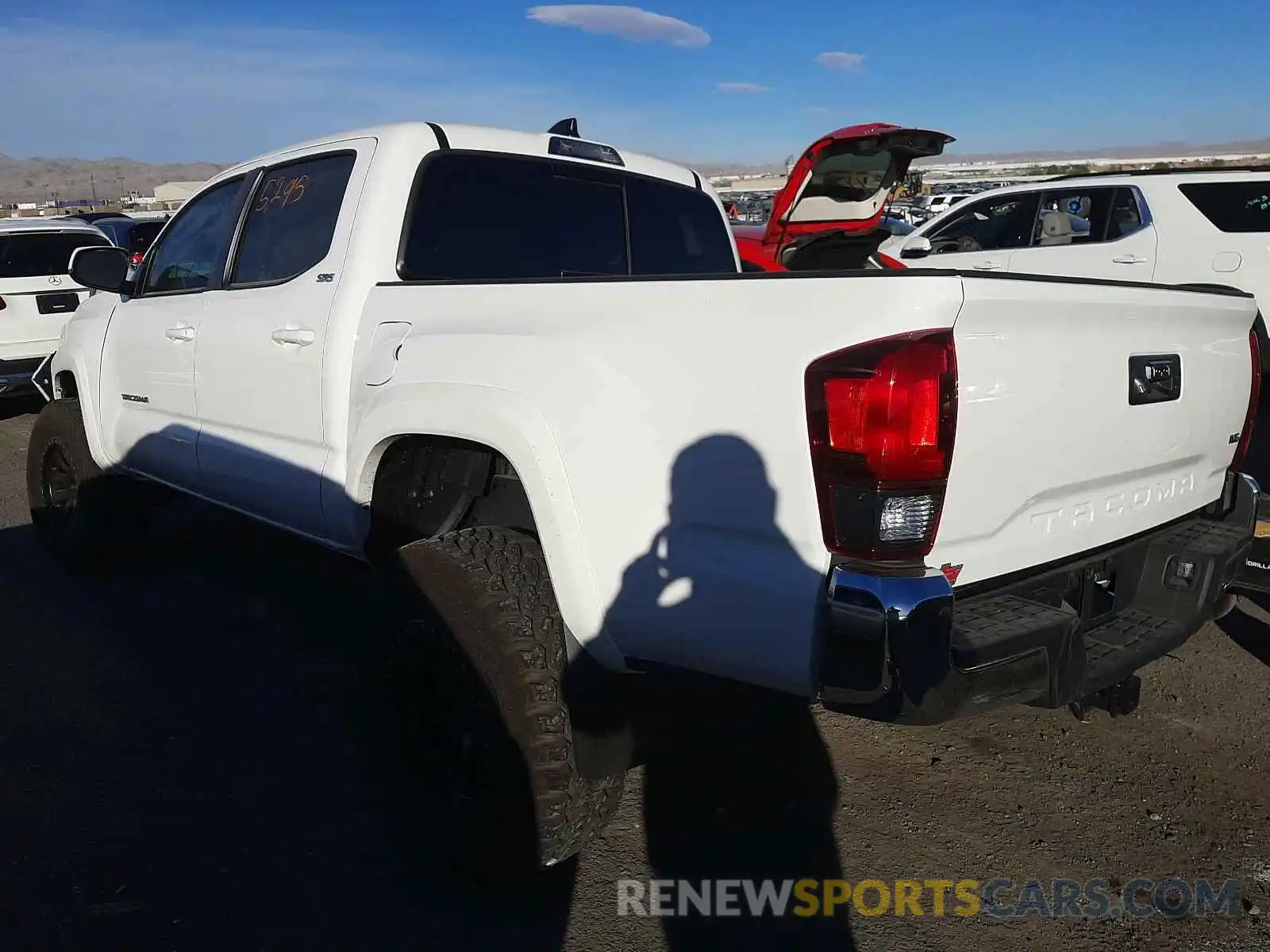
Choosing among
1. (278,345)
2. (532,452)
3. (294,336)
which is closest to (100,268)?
(278,345)

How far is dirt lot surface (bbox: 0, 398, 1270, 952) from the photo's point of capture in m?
2.42

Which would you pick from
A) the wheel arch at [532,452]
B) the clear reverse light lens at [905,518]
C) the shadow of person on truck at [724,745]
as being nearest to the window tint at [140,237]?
the wheel arch at [532,452]

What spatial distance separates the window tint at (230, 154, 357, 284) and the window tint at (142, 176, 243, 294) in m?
0.18

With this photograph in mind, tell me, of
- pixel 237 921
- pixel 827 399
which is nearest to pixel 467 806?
pixel 237 921

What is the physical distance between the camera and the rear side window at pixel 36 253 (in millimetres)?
8938

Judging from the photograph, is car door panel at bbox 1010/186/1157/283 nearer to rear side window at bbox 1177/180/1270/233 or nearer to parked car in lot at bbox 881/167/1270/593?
parked car in lot at bbox 881/167/1270/593

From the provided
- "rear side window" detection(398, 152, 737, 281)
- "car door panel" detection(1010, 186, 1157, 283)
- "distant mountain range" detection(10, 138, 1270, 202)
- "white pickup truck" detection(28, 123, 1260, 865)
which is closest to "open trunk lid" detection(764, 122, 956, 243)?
"car door panel" detection(1010, 186, 1157, 283)

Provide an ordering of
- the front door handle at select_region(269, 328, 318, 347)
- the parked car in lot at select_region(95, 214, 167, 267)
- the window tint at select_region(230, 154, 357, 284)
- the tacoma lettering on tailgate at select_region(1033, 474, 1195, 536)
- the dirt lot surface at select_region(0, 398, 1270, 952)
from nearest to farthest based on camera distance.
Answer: the tacoma lettering on tailgate at select_region(1033, 474, 1195, 536) < the dirt lot surface at select_region(0, 398, 1270, 952) < the front door handle at select_region(269, 328, 318, 347) < the window tint at select_region(230, 154, 357, 284) < the parked car in lot at select_region(95, 214, 167, 267)

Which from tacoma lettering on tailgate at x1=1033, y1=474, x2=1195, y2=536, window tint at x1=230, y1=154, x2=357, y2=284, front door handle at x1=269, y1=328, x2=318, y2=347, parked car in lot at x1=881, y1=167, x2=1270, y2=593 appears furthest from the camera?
parked car in lot at x1=881, y1=167, x2=1270, y2=593

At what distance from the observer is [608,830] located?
2.87 meters

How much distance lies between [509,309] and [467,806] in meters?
1.32

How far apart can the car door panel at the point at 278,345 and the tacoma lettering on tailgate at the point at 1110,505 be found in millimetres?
2187

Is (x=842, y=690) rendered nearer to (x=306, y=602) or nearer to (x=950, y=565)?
(x=950, y=565)

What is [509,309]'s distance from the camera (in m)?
2.56
